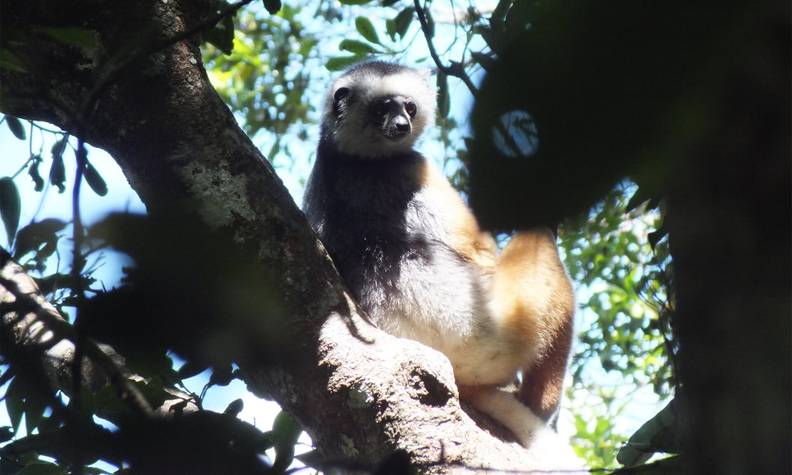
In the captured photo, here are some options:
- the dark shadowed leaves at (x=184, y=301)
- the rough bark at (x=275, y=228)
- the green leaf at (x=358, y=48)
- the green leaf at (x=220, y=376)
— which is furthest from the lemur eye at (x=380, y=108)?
the dark shadowed leaves at (x=184, y=301)

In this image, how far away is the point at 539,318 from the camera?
448 cm

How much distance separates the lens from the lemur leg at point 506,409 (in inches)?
155

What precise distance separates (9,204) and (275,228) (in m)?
1.16

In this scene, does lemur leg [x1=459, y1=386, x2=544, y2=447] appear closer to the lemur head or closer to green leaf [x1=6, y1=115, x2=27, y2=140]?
the lemur head

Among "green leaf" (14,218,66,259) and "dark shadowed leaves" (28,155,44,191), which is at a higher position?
"dark shadowed leaves" (28,155,44,191)

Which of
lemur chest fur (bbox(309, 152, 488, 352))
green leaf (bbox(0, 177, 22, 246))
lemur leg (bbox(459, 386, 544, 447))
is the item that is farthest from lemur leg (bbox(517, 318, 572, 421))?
green leaf (bbox(0, 177, 22, 246))

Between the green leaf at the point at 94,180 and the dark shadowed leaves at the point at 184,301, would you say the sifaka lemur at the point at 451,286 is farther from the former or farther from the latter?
the dark shadowed leaves at the point at 184,301

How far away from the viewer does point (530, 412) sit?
162 inches

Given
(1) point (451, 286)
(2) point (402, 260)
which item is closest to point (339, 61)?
(2) point (402, 260)

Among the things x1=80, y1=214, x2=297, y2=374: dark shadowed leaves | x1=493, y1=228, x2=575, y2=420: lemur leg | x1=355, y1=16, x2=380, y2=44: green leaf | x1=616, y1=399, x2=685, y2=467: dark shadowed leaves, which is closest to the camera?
x1=80, y1=214, x2=297, y2=374: dark shadowed leaves

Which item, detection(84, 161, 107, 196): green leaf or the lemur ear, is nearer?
detection(84, 161, 107, 196): green leaf

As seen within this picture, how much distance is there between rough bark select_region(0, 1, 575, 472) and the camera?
2.90 m

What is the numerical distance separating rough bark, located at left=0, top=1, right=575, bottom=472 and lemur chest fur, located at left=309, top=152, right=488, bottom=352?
1054 mm

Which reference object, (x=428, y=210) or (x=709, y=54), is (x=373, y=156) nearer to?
(x=428, y=210)
